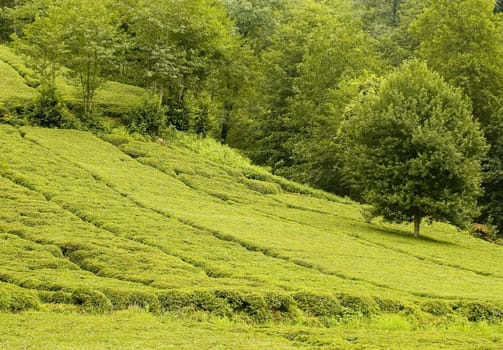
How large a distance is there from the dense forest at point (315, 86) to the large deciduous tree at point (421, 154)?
0.30ft

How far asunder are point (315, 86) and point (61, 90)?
25569 millimetres

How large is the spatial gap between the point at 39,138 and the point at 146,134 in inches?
425

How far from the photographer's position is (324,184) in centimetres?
7094

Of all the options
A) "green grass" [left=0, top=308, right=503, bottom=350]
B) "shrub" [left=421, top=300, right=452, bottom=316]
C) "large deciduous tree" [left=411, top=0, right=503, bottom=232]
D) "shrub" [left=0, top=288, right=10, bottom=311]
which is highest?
"large deciduous tree" [left=411, top=0, right=503, bottom=232]

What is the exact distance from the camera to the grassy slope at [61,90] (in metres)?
61.9

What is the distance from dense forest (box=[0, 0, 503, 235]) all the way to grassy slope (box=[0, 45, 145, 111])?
1711 mm

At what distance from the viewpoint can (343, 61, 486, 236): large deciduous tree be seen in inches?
1756

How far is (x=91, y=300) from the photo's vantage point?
21.6 m

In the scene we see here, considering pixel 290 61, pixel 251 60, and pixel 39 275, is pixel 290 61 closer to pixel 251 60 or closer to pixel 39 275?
pixel 251 60

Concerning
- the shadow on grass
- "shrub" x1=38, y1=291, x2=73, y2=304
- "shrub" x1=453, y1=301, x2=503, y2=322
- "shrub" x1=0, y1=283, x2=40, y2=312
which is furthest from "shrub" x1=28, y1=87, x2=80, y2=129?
"shrub" x1=453, y1=301, x2=503, y2=322

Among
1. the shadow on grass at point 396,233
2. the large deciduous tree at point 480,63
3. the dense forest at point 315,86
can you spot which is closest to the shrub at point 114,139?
the dense forest at point 315,86

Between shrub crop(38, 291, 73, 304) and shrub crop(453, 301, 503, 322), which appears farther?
shrub crop(453, 301, 503, 322)

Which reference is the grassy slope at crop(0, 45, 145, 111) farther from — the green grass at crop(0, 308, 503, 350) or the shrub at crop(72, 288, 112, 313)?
the green grass at crop(0, 308, 503, 350)

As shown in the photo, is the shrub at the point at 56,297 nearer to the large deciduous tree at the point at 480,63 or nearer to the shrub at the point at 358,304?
the shrub at the point at 358,304
